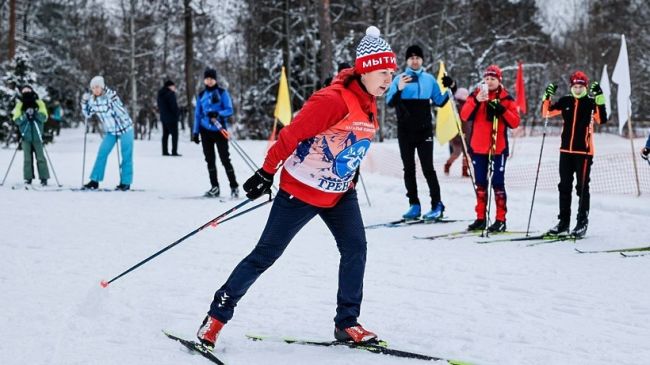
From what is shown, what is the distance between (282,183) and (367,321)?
1.16 meters

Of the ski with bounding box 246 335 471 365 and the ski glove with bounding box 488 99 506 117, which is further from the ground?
the ski glove with bounding box 488 99 506 117

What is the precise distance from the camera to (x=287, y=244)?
3.40m

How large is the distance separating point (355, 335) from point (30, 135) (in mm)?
9314

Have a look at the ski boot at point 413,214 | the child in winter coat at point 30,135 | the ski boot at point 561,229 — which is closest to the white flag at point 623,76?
the ski boot at point 561,229

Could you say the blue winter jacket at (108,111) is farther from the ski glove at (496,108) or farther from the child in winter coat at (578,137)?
the child in winter coat at (578,137)

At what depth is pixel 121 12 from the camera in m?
31.2

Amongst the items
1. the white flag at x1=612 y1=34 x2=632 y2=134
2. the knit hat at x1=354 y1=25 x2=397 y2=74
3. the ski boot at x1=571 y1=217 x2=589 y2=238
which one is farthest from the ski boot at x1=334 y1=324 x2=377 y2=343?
the white flag at x1=612 y1=34 x2=632 y2=134

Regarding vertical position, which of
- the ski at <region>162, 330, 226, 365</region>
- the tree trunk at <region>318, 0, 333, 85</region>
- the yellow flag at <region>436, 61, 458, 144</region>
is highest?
the tree trunk at <region>318, 0, 333, 85</region>

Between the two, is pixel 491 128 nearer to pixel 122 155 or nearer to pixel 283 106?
pixel 122 155

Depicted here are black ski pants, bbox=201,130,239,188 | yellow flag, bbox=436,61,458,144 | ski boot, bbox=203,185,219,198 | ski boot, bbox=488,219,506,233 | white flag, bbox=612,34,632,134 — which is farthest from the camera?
yellow flag, bbox=436,61,458,144

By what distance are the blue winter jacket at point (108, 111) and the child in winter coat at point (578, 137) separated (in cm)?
658

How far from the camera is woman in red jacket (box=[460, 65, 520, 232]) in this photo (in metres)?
6.86

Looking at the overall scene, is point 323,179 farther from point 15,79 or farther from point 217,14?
point 217,14

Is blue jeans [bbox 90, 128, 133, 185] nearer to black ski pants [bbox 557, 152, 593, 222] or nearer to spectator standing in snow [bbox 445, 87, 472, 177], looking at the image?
spectator standing in snow [bbox 445, 87, 472, 177]
